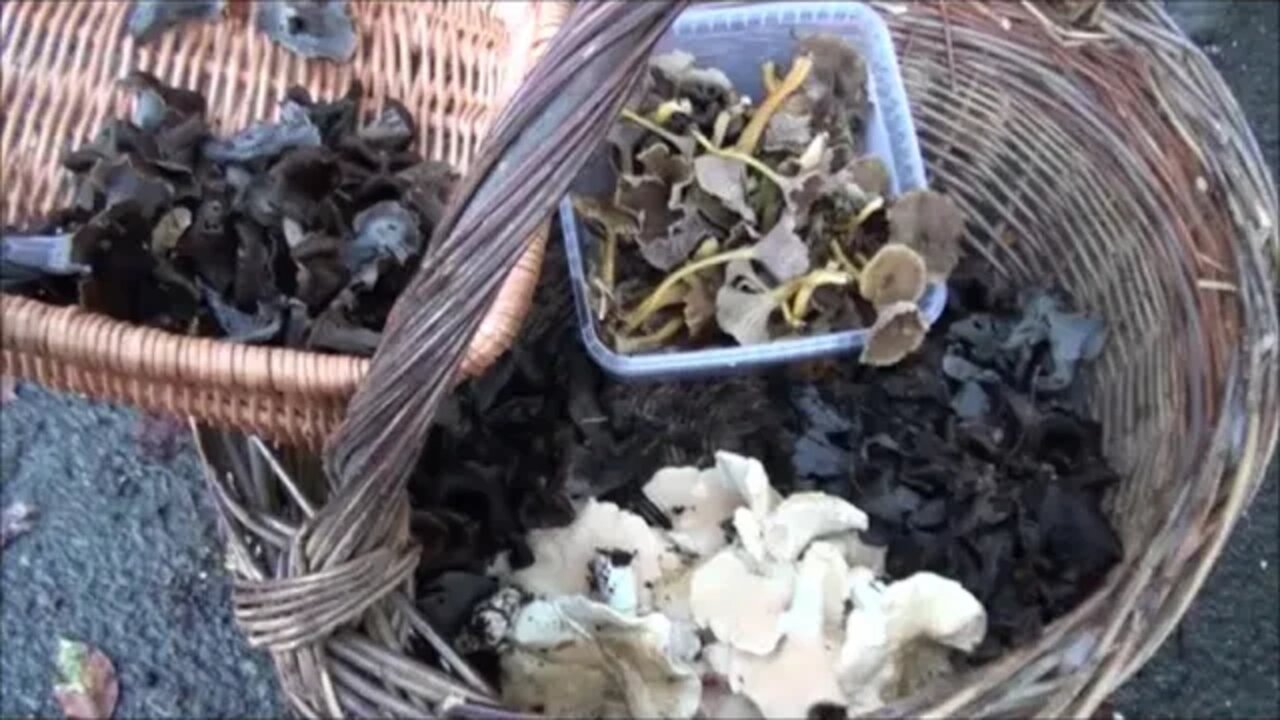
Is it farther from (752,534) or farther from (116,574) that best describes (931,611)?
(116,574)

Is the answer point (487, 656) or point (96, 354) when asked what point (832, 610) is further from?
point (96, 354)

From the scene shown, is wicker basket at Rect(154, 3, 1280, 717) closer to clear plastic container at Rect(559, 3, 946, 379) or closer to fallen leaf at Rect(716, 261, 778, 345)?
clear plastic container at Rect(559, 3, 946, 379)

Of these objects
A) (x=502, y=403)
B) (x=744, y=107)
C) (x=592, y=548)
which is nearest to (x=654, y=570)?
(x=592, y=548)

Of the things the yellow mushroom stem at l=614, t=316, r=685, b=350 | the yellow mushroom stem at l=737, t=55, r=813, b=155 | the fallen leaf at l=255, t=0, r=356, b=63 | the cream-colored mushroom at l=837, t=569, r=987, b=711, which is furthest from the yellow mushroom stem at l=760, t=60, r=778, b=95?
the cream-colored mushroom at l=837, t=569, r=987, b=711

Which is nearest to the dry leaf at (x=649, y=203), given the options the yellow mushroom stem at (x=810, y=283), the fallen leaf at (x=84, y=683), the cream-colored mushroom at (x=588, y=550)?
the yellow mushroom stem at (x=810, y=283)

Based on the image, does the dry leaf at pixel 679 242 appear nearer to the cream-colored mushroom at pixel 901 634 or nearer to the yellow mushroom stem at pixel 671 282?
the yellow mushroom stem at pixel 671 282
